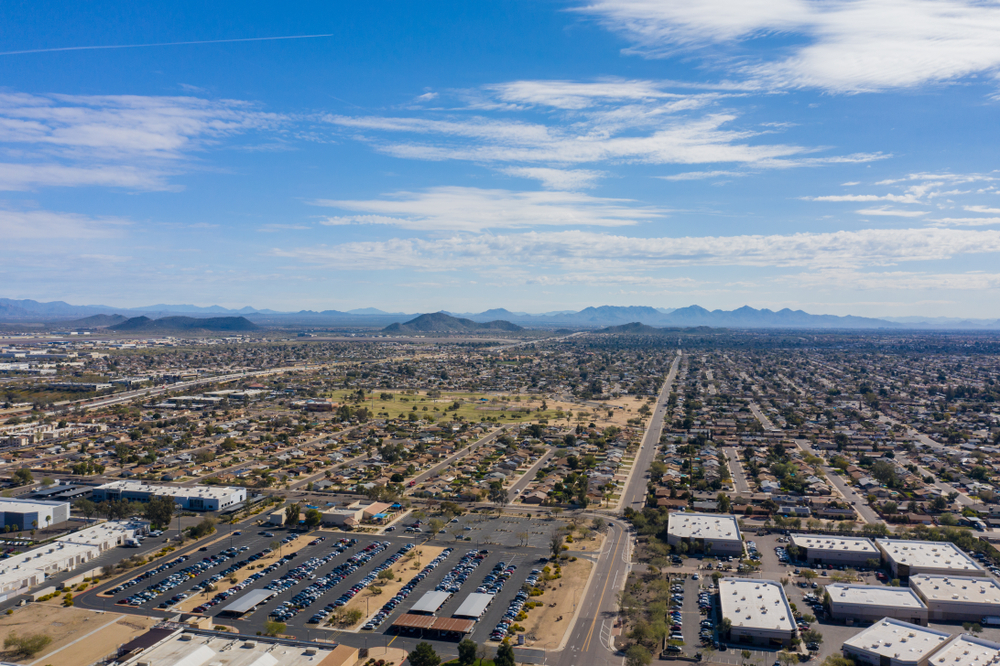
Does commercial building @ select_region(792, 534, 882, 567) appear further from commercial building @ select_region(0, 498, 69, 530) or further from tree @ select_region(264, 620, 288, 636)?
commercial building @ select_region(0, 498, 69, 530)

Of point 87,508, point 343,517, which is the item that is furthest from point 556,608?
point 87,508

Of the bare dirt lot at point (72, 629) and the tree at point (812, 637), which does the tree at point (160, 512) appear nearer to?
the bare dirt lot at point (72, 629)

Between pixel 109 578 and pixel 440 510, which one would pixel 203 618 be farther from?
pixel 440 510

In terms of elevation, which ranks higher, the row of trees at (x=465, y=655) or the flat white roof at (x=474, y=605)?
the row of trees at (x=465, y=655)

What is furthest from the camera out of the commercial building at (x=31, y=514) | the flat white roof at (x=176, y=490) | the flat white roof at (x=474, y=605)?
the flat white roof at (x=176, y=490)

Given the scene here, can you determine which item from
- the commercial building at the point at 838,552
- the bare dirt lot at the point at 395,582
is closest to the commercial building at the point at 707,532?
the commercial building at the point at 838,552

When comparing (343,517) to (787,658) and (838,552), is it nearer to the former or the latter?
(787,658)

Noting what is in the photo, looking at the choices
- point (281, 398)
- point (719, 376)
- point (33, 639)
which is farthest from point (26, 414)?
point (719, 376)

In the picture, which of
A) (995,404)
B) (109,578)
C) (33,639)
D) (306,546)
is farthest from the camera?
(995,404)
